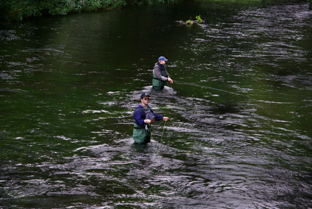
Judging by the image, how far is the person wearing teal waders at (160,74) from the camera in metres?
18.6

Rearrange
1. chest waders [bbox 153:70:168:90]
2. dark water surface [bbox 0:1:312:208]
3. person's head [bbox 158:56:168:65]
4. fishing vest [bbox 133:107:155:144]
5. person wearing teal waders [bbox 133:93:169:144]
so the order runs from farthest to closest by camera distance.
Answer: chest waders [bbox 153:70:168:90] → person's head [bbox 158:56:168:65] → fishing vest [bbox 133:107:155:144] → person wearing teal waders [bbox 133:93:169:144] → dark water surface [bbox 0:1:312:208]

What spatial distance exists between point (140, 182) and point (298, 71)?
17443 mm

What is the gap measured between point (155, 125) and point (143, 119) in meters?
2.99

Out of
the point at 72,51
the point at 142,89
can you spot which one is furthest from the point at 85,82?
the point at 72,51

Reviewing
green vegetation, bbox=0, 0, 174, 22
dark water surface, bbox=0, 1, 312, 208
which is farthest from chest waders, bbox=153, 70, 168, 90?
green vegetation, bbox=0, 0, 174, 22

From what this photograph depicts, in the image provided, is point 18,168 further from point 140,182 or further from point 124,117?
point 124,117

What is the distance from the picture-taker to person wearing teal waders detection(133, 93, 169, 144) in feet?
40.2

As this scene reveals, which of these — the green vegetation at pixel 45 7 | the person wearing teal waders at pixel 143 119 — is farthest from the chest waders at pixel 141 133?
the green vegetation at pixel 45 7

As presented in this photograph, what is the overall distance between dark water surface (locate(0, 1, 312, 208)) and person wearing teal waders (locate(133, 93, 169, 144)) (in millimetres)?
398

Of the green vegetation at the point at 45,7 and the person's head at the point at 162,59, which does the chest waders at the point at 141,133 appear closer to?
the person's head at the point at 162,59

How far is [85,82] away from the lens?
2081 centimetres

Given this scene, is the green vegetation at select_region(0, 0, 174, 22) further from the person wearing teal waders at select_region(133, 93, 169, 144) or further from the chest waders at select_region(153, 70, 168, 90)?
the person wearing teal waders at select_region(133, 93, 169, 144)

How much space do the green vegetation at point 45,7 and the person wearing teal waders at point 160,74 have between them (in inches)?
821

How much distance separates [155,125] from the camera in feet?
50.3
